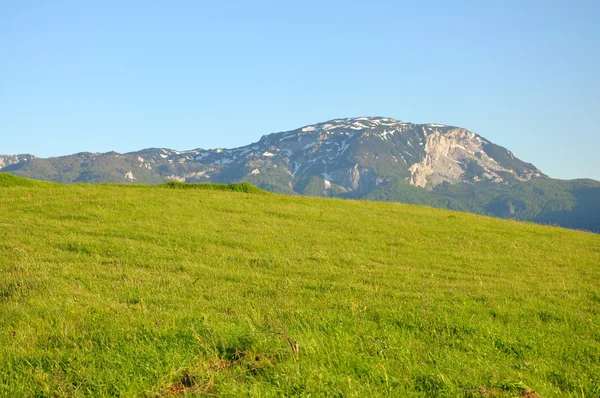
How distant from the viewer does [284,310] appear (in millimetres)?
12945

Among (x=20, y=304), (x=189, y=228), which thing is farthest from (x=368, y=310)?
(x=189, y=228)

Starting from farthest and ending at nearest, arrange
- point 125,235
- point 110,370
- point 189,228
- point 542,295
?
1. point 189,228
2. point 125,235
3. point 542,295
4. point 110,370

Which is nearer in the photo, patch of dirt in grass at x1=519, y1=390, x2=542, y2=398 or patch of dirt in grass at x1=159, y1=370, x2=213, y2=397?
patch of dirt in grass at x1=159, y1=370, x2=213, y2=397

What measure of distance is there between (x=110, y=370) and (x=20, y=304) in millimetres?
5559

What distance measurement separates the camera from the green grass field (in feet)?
29.2

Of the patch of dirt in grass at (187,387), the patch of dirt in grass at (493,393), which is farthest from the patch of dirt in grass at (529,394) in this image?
the patch of dirt in grass at (187,387)

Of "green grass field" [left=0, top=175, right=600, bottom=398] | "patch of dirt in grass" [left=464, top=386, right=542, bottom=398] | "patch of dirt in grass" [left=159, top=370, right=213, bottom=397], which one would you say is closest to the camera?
"patch of dirt in grass" [left=159, top=370, right=213, bottom=397]

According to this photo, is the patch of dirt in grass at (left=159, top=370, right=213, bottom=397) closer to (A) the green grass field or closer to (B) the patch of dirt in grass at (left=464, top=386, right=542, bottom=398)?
(A) the green grass field

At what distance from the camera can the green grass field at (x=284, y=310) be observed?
8.89m

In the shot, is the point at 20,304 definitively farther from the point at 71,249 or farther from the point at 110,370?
the point at 71,249

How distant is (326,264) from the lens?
20062 millimetres

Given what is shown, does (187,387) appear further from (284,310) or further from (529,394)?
(529,394)

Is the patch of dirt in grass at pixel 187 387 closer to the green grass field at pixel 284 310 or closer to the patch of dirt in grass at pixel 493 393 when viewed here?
the green grass field at pixel 284 310

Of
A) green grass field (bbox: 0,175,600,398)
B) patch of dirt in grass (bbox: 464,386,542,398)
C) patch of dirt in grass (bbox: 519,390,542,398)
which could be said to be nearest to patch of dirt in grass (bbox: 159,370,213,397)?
green grass field (bbox: 0,175,600,398)
